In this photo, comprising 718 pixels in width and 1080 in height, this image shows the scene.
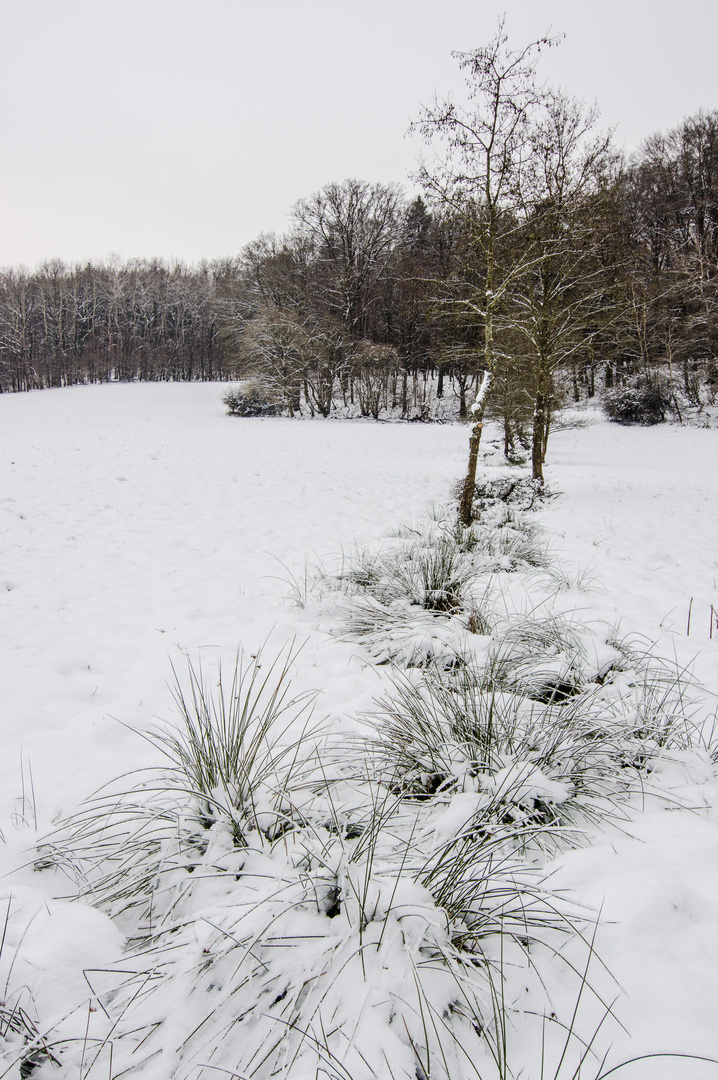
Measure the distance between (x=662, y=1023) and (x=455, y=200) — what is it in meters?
7.71

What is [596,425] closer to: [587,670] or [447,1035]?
[587,670]

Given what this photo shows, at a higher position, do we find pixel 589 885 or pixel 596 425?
pixel 596 425

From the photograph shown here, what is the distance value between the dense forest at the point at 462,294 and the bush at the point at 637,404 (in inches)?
13.3

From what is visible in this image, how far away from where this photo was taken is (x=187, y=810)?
1695mm

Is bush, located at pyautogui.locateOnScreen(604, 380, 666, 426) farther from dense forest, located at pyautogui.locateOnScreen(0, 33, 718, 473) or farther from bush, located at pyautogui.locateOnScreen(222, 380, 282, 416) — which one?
bush, located at pyautogui.locateOnScreen(222, 380, 282, 416)

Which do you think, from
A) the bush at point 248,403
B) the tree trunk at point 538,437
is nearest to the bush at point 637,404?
the tree trunk at point 538,437

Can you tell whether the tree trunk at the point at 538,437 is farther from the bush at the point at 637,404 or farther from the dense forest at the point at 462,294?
the bush at the point at 637,404

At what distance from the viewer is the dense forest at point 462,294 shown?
6863 millimetres

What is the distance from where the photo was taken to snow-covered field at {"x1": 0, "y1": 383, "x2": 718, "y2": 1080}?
1.10 metres

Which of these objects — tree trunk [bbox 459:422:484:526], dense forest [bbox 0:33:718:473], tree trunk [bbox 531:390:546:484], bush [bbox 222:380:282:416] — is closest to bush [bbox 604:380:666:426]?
dense forest [bbox 0:33:718:473]

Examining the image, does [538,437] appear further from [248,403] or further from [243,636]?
[248,403]

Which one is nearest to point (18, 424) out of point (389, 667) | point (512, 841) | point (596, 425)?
point (389, 667)

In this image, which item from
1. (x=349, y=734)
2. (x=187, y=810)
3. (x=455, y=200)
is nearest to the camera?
(x=187, y=810)

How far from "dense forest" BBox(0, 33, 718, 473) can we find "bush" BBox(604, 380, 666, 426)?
338 mm
